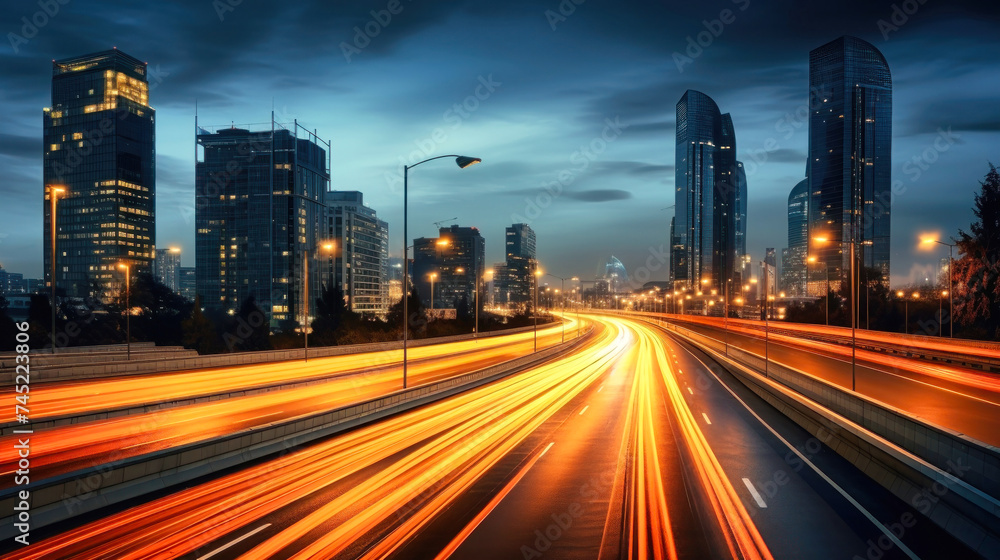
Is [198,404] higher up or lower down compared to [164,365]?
lower down

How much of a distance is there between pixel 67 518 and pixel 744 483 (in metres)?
14.4

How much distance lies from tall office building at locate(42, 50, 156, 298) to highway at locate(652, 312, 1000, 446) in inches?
7117

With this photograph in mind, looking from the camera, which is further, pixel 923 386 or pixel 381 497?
pixel 923 386

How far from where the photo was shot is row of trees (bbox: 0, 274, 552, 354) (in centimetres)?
5727

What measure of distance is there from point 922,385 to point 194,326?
64333 mm

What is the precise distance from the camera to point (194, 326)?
6122 centimetres

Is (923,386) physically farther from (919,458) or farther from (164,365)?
(164,365)

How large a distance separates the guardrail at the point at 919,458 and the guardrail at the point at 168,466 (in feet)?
51.2

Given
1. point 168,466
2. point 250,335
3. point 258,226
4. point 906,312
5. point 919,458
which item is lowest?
point 250,335

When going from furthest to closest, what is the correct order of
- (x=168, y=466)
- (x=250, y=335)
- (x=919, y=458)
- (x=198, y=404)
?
(x=250, y=335) < (x=198, y=404) < (x=168, y=466) < (x=919, y=458)

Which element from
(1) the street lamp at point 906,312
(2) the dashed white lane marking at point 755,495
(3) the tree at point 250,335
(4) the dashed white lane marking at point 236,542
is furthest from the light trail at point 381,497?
(1) the street lamp at point 906,312
